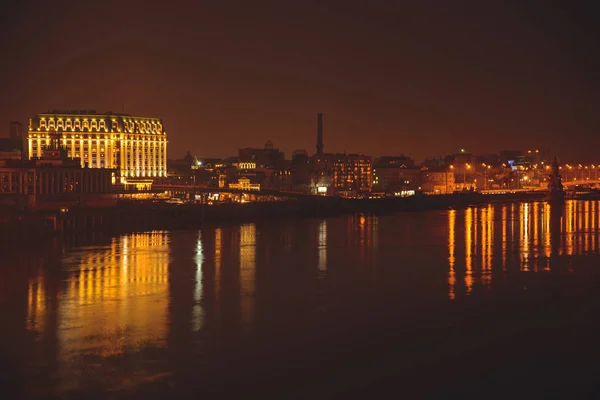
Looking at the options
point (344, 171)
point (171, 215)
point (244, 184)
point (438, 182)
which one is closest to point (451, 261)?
point (171, 215)

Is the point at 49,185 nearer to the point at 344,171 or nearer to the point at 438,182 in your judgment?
the point at 344,171

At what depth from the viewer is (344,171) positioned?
137 metres

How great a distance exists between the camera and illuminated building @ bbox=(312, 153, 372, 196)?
124875mm

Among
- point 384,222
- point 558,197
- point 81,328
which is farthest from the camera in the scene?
point 558,197

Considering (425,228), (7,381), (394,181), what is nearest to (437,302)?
(7,381)

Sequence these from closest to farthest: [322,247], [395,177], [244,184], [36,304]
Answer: [36,304]
[322,247]
[244,184]
[395,177]

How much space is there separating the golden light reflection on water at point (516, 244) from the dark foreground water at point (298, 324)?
266mm

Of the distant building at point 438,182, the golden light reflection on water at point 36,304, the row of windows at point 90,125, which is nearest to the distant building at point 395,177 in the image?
the distant building at point 438,182

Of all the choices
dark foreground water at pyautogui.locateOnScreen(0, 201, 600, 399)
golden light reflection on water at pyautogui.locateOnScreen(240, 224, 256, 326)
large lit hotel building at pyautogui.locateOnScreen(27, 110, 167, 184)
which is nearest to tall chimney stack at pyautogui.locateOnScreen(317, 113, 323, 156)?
large lit hotel building at pyautogui.locateOnScreen(27, 110, 167, 184)

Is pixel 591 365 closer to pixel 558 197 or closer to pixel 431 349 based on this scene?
pixel 431 349

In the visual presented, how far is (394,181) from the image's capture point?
461 feet

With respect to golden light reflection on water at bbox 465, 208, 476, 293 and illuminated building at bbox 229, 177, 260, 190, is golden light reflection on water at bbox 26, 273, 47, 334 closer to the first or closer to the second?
golden light reflection on water at bbox 465, 208, 476, 293

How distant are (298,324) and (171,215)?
38.4 m

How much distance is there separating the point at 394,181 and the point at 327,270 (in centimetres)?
11320
